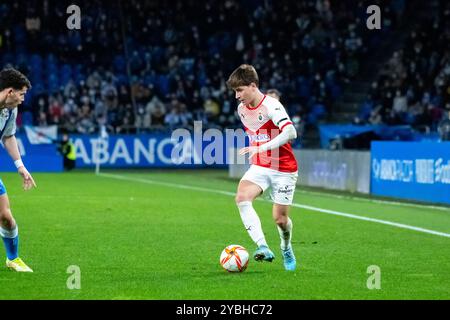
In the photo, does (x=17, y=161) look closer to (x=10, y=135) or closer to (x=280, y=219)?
(x=10, y=135)

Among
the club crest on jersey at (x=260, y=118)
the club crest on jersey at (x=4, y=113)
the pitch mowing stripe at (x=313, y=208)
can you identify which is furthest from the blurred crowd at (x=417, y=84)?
the club crest on jersey at (x=4, y=113)

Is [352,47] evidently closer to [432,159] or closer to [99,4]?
[99,4]

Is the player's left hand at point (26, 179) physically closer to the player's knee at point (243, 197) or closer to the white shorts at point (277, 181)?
the player's knee at point (243, 197)

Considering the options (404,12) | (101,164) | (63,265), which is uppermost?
(404,12)

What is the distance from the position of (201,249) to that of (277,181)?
227 cm

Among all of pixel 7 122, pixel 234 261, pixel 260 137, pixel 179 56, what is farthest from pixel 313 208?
pixel 179 56

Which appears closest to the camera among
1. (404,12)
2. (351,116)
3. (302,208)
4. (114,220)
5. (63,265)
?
(63,265)

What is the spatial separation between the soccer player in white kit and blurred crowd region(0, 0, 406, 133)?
2560 centimetres

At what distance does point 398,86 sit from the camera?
119 ft

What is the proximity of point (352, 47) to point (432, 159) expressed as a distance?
62.8ft

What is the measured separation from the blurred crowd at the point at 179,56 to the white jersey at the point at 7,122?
86.8ft

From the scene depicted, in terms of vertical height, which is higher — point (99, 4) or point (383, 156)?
point (99, 4)

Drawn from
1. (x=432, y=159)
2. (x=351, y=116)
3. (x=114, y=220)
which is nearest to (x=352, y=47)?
(x=351, y=116)
